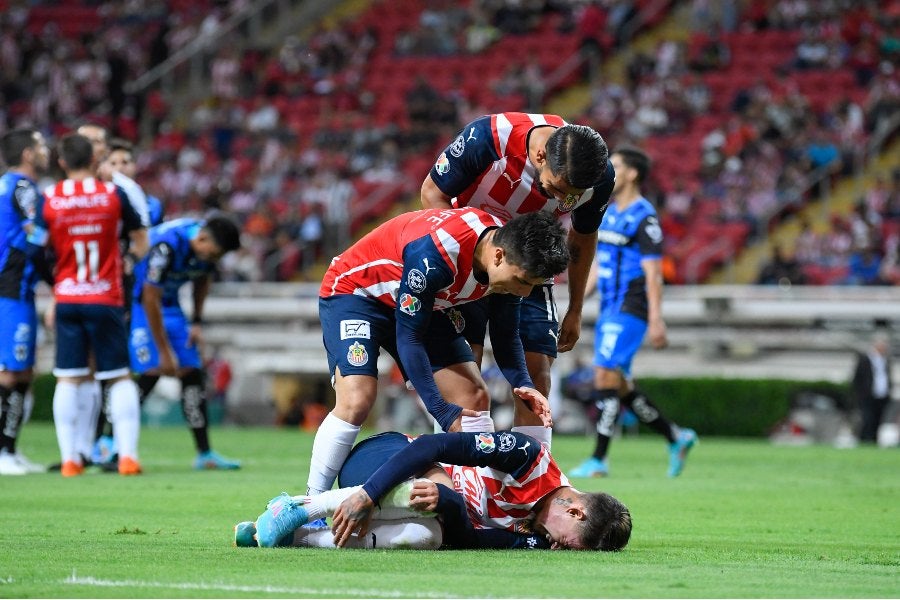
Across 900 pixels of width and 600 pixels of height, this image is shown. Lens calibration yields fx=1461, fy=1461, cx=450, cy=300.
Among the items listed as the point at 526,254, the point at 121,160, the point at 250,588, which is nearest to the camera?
the point at 250,588

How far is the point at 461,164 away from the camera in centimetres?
754

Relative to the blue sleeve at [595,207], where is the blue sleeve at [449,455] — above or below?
below

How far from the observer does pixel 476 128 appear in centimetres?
757

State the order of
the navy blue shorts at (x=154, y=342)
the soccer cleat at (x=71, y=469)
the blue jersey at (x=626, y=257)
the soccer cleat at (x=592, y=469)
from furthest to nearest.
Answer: the navy blue shorts at (x=154, y=342)
the blue jersey at (x=626, y=257)
the soccer cleat at (x=592, y=469)
the soccer cleat at (x=71, y=469)

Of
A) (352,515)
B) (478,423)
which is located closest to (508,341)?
(478,423)

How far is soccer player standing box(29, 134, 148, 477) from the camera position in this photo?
11102mm

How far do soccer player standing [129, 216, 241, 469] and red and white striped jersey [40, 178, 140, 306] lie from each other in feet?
2.37

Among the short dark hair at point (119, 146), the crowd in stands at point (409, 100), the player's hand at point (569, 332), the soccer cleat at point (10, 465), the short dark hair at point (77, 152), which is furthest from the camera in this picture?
the crowd in stands at point (409, 100)

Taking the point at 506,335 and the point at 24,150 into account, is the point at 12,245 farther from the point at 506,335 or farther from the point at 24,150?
the point at 506,335

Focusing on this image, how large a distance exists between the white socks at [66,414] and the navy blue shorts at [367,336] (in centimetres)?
458

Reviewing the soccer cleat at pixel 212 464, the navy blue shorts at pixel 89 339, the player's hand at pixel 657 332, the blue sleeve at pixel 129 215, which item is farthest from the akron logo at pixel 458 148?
the soccer cleat at pixel 212 464

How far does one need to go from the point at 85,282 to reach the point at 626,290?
4.49 m

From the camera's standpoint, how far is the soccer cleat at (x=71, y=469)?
11.4 m

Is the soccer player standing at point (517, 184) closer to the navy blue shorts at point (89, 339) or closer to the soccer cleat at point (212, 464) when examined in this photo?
the navy blue shorts at point (89, 339)
